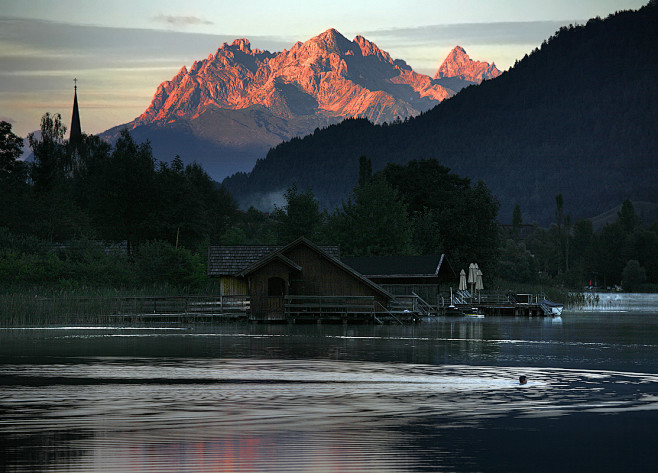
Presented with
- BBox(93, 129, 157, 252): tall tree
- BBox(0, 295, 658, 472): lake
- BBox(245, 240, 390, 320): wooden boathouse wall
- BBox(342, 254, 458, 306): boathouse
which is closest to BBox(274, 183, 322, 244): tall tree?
BBox(93, 129, 157, 252): tall tree

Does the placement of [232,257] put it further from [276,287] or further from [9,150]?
[9,150]

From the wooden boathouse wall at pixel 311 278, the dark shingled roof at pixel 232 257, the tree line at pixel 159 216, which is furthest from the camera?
the tree line at pixel 159 216

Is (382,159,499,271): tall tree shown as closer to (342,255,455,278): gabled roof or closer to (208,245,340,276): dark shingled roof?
(342,255,455,278): gabled roof

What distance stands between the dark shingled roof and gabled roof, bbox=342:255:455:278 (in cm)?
1024

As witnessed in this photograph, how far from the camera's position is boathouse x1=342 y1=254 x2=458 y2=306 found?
7462cm

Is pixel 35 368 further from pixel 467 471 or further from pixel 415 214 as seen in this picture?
pixel 415 214

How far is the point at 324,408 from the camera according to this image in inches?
795

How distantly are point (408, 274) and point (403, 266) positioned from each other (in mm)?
1575

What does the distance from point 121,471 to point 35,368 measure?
51.2ft

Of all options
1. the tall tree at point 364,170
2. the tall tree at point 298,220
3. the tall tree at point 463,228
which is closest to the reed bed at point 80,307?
the tall tree at point 298,220

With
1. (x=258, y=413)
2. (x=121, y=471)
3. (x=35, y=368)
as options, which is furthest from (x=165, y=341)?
(x=121, y=471)

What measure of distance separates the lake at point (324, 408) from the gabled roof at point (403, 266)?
34.9 m

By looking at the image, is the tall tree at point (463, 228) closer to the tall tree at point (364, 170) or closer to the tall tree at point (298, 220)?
the tall tree at point (298, 220)

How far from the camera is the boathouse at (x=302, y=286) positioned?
199ft
